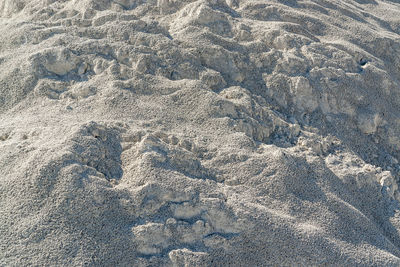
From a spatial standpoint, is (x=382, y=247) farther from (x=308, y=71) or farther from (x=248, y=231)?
(x=308, y=71)

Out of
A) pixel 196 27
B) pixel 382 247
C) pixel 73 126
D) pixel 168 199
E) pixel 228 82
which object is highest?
pixel 196 27

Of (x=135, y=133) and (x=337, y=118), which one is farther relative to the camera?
(x=337, y=118)

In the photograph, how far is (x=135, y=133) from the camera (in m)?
2.96

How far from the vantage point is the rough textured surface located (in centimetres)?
251

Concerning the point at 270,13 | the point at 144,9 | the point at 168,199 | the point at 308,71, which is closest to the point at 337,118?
the point at 308,71

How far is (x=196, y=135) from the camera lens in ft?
10.2

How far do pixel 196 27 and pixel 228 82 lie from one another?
0.71 meters

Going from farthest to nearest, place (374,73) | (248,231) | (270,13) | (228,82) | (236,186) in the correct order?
1. (270,13)
2. (374,73)
3. (228,82)
4. (236,186)
5. (248,231)

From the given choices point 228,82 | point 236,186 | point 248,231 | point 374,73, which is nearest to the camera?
point 248,231

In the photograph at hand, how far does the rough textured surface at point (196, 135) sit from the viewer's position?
251 centimetres

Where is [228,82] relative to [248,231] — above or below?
above

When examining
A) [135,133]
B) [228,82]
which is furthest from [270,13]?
[135,133]

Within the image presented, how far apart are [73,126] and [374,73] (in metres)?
3.14

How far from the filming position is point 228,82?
11.9ft
